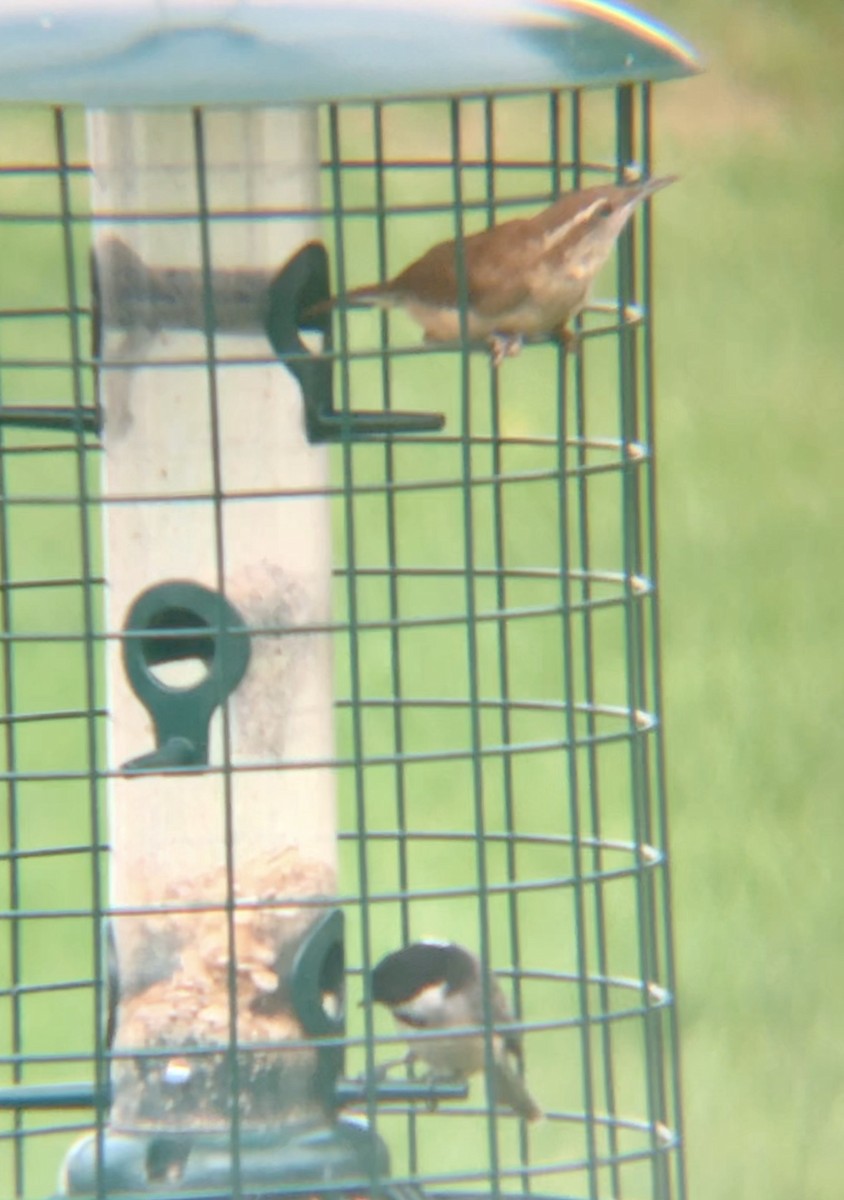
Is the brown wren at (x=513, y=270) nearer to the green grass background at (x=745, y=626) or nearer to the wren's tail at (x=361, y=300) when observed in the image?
the wren's tail at (x=361, y=300)

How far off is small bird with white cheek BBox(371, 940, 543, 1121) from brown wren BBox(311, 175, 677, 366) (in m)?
0.73

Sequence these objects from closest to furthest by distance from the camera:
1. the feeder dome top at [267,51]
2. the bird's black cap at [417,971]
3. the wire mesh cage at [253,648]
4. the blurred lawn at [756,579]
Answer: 1. the feeder dome top at [267,51]
2. the wire mesh cage at [253,648]
3. the bird's black cap at [417,971]
4. the blurred lawn at [756,579]

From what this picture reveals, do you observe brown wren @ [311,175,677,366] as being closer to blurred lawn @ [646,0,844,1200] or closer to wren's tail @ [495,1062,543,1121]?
wren's tail @ [495,1062,543,1121]

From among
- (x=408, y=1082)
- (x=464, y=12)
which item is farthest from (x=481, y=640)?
(x=464, y=12)

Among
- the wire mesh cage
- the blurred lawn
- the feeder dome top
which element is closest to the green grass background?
the blurred lawn

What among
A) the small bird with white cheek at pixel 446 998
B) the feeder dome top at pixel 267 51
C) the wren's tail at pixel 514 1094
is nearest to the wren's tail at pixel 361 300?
the feeder dome top at pixel 267 51

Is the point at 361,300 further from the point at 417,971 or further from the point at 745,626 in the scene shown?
the point at 745,626

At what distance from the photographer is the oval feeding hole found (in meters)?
3.13

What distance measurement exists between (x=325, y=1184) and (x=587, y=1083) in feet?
0.96

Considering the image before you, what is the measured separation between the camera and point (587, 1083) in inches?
121

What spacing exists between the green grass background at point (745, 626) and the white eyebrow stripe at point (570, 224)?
108 inches

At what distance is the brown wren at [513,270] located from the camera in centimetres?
313

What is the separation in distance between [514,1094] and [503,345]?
0.91 meters

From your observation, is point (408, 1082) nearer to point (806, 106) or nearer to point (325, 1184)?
point (325, 1184)
